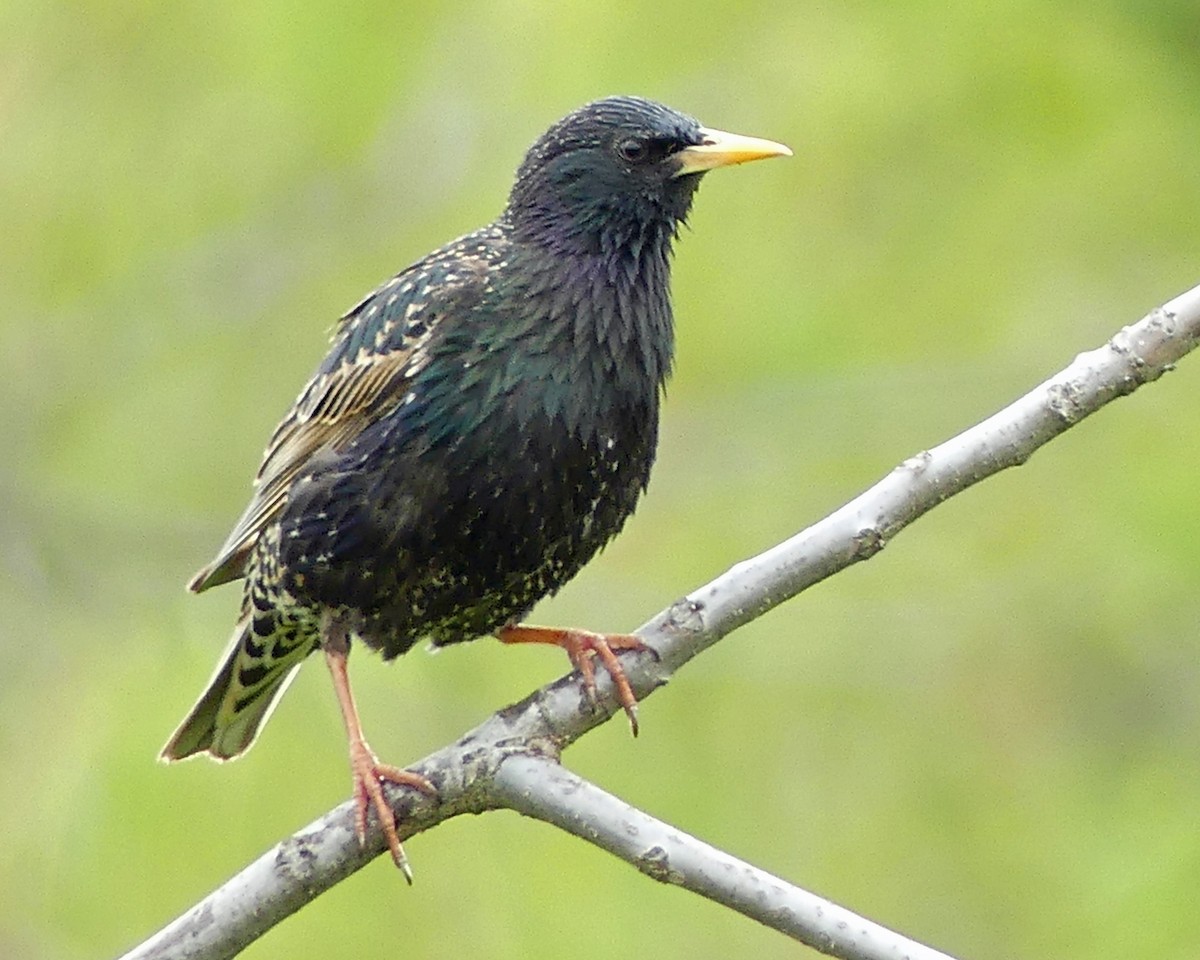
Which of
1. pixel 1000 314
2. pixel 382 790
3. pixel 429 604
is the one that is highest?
pixel 1000 314

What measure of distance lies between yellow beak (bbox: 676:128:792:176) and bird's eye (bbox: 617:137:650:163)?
0.08 m

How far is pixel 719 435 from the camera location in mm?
7332

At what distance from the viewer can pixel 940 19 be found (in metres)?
6.86

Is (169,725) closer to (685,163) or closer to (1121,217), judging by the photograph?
(685,163)

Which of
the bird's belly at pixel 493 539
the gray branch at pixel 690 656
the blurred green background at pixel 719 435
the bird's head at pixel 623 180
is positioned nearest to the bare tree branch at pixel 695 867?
the gray branch at pixel 690 656

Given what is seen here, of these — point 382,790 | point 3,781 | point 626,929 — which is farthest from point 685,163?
point 3,781

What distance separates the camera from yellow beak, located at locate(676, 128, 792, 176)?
4.41 m

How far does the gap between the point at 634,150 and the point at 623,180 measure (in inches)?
3.0

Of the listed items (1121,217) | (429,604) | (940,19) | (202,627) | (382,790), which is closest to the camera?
(382,790)

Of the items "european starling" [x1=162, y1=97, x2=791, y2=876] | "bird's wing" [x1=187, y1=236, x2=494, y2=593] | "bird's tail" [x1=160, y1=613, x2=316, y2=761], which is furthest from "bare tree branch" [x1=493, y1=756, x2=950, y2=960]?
"bird's tail" [x1=160, y1=613, x2=316, y2=761]

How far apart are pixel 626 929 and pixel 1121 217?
3.09 meters

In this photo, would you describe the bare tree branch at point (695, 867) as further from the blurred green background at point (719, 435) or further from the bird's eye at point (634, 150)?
the blurred green background at point (719, 435)

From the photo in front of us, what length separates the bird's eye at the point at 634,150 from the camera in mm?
4613

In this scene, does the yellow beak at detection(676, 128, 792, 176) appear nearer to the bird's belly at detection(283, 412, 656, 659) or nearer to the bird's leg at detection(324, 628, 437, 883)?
the bird's belly at detection(283, 412, 656, 659)
